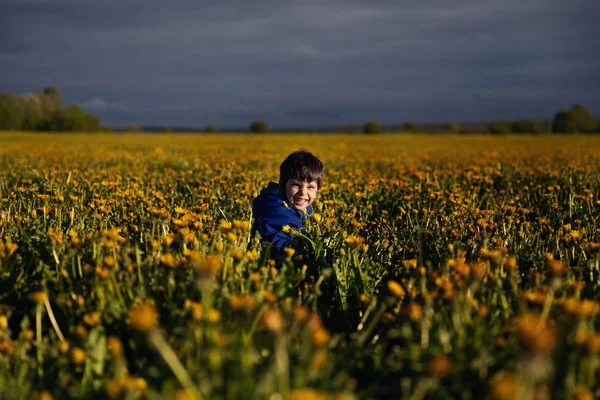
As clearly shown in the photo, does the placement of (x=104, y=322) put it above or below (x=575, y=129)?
below

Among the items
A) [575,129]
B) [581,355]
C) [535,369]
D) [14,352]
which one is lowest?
[14,352]

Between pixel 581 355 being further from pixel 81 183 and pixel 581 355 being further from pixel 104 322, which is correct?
pixel 81 183

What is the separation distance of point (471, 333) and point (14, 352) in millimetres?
1978

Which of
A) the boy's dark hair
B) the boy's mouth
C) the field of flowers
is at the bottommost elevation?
the field of flowers

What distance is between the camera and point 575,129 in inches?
2603

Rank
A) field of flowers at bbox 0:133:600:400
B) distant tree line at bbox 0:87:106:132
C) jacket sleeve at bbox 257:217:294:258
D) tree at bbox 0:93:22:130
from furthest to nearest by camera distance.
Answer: tree at bbox 0:93:22:130 → distant tree line at bbox 0:87:106:132 → jacket sleeve at bbox 257:217:294:258 → field of flowers at bbox 0:133:600:400

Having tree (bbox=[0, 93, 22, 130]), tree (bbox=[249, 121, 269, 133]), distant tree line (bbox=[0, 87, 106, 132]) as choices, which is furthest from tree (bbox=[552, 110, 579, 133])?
tree (bbox=[0, 93, 22, 130])

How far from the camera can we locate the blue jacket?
176 inches

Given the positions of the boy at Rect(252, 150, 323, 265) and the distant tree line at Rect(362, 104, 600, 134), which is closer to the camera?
the boy at Rect(252, 150, 323, 265)

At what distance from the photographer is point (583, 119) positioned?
236ft

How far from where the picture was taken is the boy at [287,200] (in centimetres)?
456

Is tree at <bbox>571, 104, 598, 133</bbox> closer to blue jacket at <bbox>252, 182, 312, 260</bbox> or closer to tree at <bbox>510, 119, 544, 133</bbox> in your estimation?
tree at <bbox>510, 119, 544, 133</bbox>

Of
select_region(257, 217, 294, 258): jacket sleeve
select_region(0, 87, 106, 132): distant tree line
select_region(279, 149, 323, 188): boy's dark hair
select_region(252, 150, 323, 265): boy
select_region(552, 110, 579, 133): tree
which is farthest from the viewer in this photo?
select_region(0, 87, 106, 132): distant tree line

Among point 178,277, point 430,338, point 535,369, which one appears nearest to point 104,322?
point 178,277
